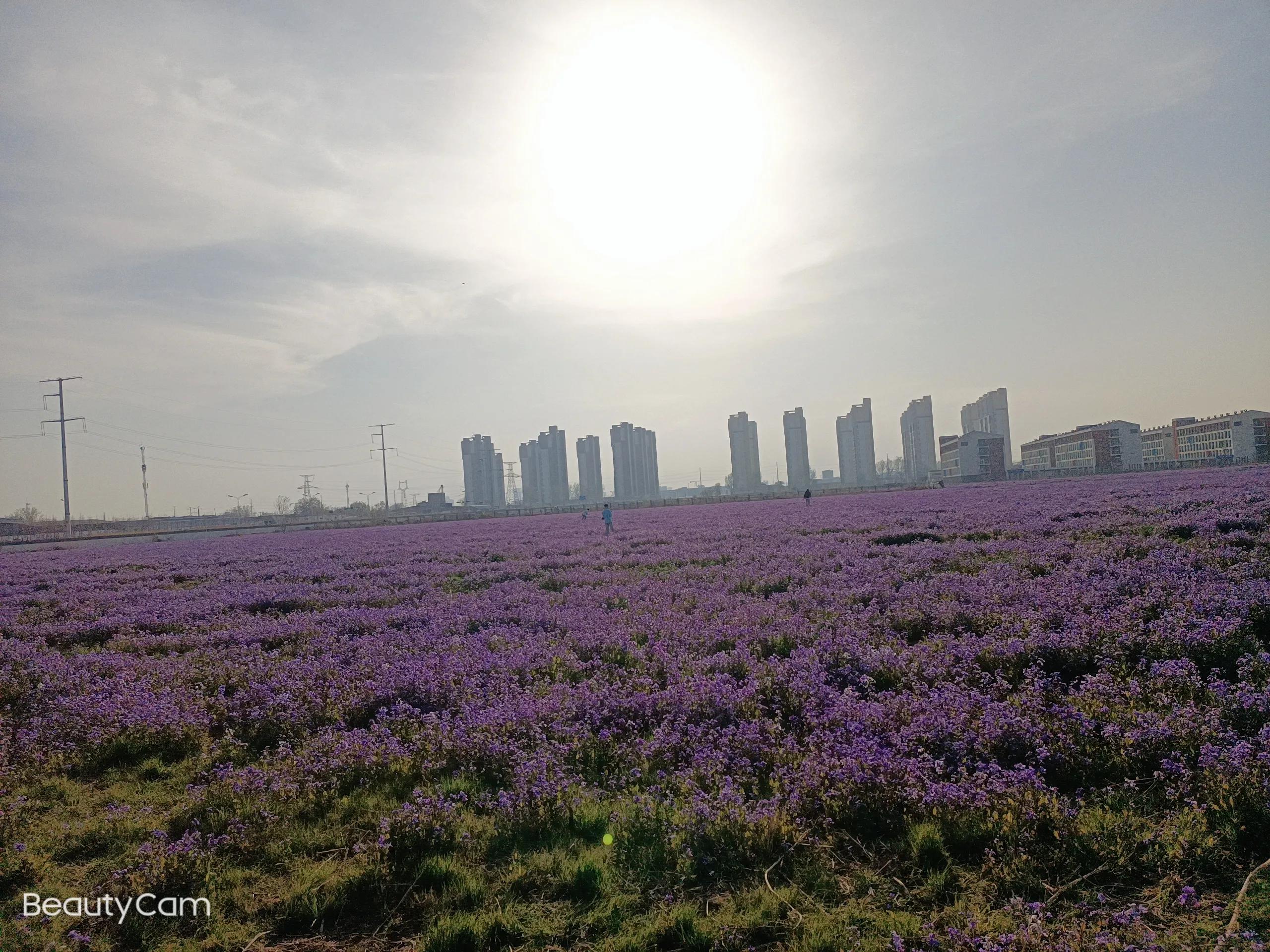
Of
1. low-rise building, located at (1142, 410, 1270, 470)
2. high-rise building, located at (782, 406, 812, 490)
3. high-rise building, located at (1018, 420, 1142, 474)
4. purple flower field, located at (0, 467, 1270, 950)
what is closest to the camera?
purple flower field, located at (0, 467, 1270, 950)

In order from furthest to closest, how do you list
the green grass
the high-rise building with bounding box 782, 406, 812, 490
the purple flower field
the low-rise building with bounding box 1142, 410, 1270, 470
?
the high-rise building with bounding box 782, 406, 812, 490, the low-rise building with bounding box 1142, 410, 1270, 470, the purple flower field, the green grass

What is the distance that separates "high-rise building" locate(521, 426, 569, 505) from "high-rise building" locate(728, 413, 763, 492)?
4406 centimetres

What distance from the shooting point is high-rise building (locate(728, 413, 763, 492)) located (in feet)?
563

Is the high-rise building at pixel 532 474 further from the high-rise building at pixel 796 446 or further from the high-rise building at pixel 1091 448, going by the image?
the high-rise building at pixel 1091 448

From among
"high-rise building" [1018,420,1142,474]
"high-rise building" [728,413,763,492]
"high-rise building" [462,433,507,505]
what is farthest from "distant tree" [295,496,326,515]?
"high-rise building" [1018,420,1142,474]

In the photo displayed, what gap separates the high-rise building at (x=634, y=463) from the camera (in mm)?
181250

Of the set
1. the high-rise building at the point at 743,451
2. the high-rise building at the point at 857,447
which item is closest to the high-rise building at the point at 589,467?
the high-rise building at the point at 743,451

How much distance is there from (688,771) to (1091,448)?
163 metres

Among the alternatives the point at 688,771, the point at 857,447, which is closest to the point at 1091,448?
the point at 857,447

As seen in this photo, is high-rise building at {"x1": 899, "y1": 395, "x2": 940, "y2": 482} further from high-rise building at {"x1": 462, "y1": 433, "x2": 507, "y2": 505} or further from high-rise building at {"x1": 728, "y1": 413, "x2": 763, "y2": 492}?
high-rise building at {"x1": 462, "y1": 433, "x2": 507, "y2": 505}

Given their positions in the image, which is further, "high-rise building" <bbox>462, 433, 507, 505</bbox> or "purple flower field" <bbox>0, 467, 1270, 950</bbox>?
"high-rise building" <bbox>462, 433, 507, 505</bbox>

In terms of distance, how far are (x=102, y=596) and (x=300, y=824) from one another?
52.2 ft

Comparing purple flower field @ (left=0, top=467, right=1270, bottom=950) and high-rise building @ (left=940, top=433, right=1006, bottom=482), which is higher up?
high-rise building @ (left=940, top=433, right=1006, bottom=482)

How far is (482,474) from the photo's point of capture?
173 meters
